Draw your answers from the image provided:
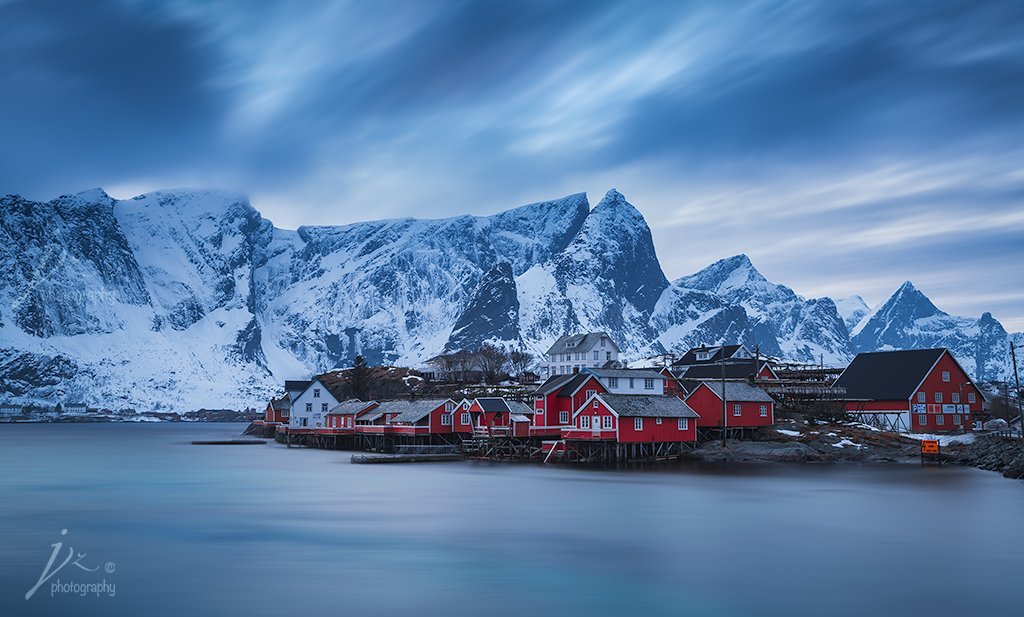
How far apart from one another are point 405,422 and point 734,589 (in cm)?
5990

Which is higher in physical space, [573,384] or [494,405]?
[573,384]

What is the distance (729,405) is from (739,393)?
1418 millimetres

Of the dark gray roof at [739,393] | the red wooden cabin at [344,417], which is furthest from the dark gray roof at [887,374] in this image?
the red wooden cabin at [344,417]

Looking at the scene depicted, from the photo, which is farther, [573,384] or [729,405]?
[729,405]

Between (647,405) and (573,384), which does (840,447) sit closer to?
(647,405)

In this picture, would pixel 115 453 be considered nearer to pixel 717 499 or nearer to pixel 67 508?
pixel 67 508

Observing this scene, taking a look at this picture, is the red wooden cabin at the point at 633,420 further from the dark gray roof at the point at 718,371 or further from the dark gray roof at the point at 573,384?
the dark gray roof at the point at 718,371

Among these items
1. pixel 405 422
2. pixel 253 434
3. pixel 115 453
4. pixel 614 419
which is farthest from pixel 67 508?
pixel 253 434

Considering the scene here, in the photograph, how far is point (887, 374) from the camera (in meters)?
83.5

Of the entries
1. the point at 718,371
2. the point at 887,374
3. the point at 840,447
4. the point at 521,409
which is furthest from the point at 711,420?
the point at 718,371

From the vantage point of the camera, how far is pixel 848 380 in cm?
8625

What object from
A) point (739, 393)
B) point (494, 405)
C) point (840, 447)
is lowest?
point (840, 447)

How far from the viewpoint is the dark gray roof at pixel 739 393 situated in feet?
233

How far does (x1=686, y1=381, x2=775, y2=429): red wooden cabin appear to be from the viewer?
234ft
